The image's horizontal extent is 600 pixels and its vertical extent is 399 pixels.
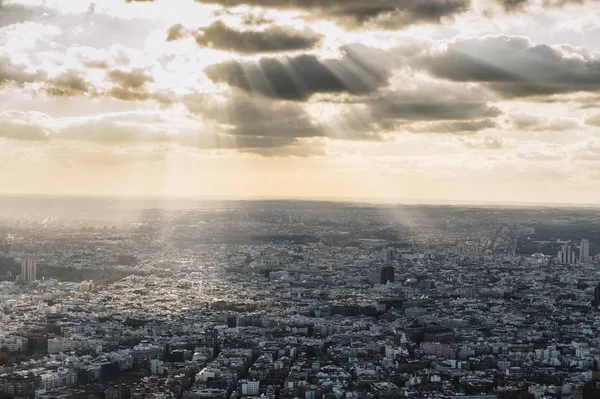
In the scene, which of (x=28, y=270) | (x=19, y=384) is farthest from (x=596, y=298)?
(x=28, y=270)

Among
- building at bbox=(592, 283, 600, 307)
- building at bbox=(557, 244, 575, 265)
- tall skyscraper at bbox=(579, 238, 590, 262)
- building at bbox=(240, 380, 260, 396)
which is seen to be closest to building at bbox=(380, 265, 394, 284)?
building at bbox=(592, 283, 600, 307)

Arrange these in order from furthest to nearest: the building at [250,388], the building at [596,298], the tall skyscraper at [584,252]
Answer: the tall skyscraper at [584,252] → the building at [596,298] → the building at [250,388]

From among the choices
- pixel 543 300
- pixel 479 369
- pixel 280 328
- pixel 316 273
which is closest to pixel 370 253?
pixel 316 273

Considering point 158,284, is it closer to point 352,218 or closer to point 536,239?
point 536,239

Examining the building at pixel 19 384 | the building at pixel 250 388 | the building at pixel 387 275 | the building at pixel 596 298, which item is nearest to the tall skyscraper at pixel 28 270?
the building at pixel 387 275

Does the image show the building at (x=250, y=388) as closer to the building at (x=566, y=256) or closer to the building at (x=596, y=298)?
the building at (x=596, y=298)

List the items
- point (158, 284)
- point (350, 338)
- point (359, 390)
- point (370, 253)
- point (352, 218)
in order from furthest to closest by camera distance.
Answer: point (352, 218), point (370, 253), point (158, 284), point (350, 338), point (359, 390)

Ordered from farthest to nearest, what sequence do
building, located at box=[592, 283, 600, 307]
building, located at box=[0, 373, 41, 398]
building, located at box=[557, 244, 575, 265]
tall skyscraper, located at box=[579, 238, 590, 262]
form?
tall skyscraper, located at box=[579, 238, 590, 262]
building, located at box=[557, 244, 575, 265]
building, located at box=[592, 283, 600, 307]
building, located at box=[0, 373, 41, 398]

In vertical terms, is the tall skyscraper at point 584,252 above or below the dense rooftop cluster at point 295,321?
above

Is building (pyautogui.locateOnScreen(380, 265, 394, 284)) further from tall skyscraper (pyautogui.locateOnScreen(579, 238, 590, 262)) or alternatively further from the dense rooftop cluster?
tall skyscraper (pyautogui.locateOnScreen(579, 238, 590, 262))
